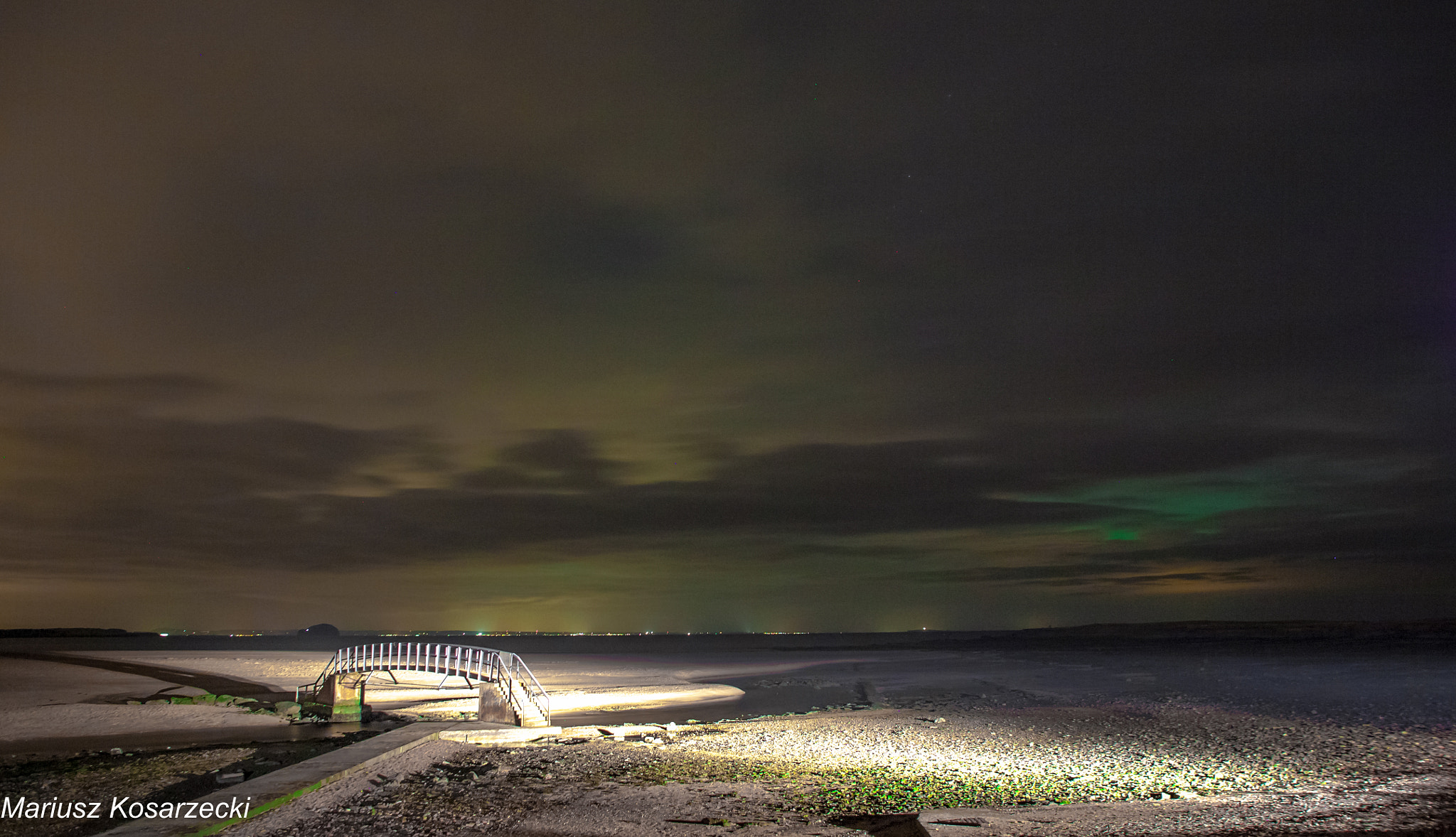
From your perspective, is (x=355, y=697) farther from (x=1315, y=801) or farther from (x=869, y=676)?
(x=869, y=676)

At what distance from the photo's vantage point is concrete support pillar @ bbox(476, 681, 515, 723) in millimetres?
32094

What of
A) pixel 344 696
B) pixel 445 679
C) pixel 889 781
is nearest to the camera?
pixel 889 781

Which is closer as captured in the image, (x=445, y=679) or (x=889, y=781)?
(x=889, y=781)

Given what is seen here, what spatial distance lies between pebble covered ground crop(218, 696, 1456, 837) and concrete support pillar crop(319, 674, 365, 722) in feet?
44.8

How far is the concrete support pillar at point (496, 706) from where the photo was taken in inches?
1264

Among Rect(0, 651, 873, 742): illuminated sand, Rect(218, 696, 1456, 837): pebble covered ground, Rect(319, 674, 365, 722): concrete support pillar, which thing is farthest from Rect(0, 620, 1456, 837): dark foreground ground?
Rect(0, 651, 873, 742): illuminated sand

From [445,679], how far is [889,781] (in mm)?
23319

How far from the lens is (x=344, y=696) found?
36969 mm

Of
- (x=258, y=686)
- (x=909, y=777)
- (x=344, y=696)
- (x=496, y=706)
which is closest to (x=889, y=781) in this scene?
(x=909, y=777)

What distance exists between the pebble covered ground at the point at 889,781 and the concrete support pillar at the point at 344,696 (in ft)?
44.8

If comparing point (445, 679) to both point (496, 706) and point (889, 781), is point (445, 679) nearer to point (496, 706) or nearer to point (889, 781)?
point (496, 706)

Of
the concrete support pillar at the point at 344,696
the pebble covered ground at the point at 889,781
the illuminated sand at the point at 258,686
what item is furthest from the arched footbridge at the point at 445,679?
the pebble covered ground at the point at 889,781

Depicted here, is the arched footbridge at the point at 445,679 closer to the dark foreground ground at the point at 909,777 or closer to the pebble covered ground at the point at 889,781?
the dark foreground ground at the point at 909,777

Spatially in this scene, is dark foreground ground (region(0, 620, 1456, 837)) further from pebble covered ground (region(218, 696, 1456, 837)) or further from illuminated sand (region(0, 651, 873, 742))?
illuminated sand (region(0, 651, 873, 742))
